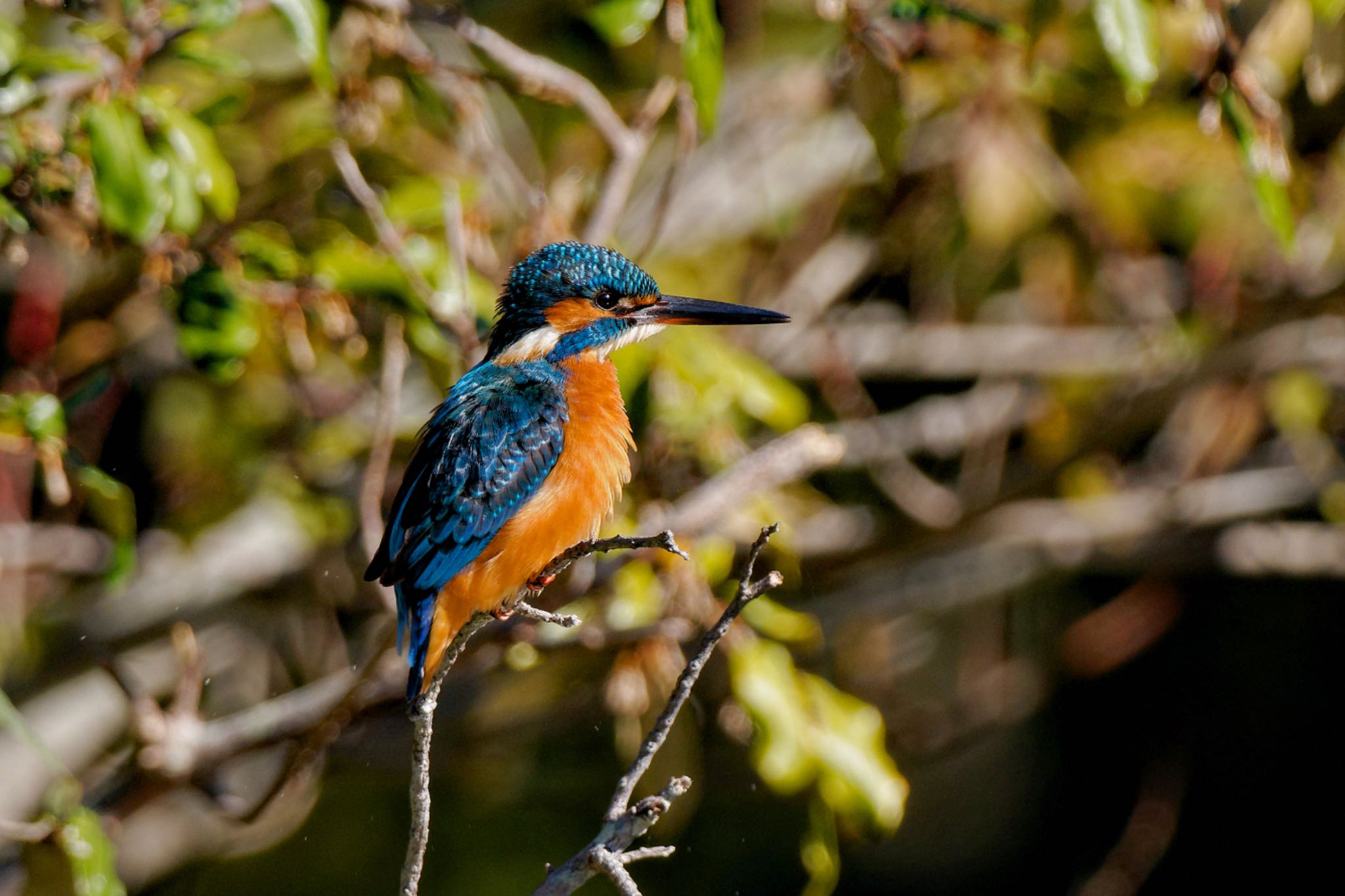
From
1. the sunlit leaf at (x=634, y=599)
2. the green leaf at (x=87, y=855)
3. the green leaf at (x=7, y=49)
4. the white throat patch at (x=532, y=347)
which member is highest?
the green leaf at (x=7, y=49)

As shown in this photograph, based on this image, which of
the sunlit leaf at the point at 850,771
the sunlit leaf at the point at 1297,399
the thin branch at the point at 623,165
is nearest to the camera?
the sunlit leaf at the point at 850,771

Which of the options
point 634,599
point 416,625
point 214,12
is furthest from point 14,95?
point 634,599

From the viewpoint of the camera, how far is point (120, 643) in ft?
10.3

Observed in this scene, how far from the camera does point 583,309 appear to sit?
247 centimetres

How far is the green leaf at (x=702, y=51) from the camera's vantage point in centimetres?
194

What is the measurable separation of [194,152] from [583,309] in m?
0.70

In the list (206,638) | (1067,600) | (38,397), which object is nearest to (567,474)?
(38,397)

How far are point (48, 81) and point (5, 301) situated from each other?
5.55ft

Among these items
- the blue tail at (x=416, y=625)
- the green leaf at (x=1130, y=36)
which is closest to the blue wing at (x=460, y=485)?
the blue tail at (x=416, y=625)

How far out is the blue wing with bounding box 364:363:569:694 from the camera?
209 centimetres

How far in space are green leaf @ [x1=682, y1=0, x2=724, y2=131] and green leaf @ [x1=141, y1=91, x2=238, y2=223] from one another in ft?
2.29

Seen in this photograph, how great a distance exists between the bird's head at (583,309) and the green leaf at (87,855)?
3.20 feet

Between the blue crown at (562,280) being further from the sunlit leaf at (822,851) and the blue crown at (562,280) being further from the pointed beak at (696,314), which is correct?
the sunlit leaf at (822,851)

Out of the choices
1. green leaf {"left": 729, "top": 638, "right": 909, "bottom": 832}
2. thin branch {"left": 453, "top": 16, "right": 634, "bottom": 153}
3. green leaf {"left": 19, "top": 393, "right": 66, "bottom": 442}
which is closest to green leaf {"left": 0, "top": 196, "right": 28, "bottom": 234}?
green leaf {"left": 19, "top": 393, "right": 66, "bottom": 442}
